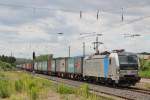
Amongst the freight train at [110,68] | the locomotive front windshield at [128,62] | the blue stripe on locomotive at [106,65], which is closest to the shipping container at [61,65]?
the freight train at [110,68]

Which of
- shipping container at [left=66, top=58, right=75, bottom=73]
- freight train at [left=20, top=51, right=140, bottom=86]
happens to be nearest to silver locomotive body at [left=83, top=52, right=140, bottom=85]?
freight train at [left=20, top=51, right=140, bottom=86]

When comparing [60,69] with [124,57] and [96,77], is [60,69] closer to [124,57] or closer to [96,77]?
[96,77]

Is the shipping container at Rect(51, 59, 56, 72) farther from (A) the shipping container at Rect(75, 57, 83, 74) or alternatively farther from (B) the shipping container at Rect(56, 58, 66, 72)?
(A) the shipping container at Rect(75, 57, 83, 74)

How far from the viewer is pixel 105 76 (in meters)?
33.2

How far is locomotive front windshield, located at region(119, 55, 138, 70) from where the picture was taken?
3055 centimetres

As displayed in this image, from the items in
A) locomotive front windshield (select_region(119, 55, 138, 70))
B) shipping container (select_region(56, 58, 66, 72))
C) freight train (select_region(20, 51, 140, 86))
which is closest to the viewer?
freight train (select_region(20, 51, 140, 86))

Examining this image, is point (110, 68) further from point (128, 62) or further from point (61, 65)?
point (61, 65)

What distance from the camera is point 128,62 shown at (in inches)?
1214

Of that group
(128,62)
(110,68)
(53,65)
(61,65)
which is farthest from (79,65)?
(53,65)

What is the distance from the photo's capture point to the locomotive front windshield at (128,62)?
30547 mm

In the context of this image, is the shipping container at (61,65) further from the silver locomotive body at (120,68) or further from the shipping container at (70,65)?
the silver locomotive body at (120,68)

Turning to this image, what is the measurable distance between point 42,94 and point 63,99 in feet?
9.07

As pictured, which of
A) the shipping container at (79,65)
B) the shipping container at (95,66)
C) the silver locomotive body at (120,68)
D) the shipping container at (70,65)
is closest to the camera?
the silver locomotive body at (120,68)

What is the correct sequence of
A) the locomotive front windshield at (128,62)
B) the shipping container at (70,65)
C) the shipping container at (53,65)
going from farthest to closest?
the shipping container at (53,65)
the shipping container at (70,65)
the locomotive front windshield at (128,62)
